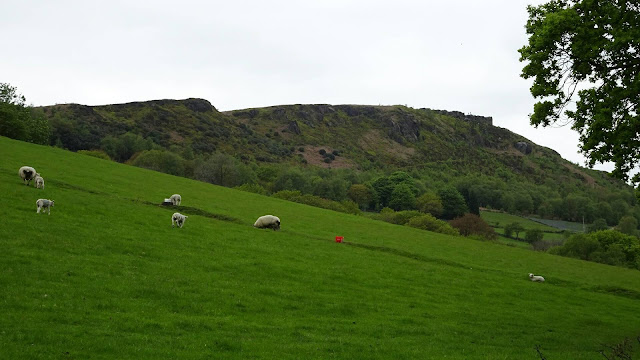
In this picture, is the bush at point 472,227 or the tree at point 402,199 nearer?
the bush at point 472,227

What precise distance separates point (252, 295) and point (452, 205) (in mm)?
131921

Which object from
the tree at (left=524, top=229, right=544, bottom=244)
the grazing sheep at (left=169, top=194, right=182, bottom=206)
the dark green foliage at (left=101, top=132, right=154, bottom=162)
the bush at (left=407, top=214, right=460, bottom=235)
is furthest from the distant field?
the dark green foliage at (left=101, top=132, right=154, bottom=162)

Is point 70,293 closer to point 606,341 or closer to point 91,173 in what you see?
point 606,341

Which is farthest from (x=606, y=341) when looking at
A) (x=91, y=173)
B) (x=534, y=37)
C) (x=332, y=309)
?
(x=91, y=173)

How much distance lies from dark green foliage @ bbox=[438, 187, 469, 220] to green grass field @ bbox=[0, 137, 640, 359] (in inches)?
3931

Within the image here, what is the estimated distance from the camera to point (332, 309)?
67.9ft

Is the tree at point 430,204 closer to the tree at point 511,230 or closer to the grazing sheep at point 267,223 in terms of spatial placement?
the tree at point 511,230

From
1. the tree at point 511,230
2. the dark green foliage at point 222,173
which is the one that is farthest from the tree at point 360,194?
the tree at point 511,230

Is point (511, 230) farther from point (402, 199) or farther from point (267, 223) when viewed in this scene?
point (267, 223)

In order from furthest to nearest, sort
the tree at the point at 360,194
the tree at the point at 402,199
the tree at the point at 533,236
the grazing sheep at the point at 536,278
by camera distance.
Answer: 1. the tree at the point at 360,194
2. the tree at the point at 402,199
3. the tree at the point at 533,236
4. the grazing sheep at the point at 536,278

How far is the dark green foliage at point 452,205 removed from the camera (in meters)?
144

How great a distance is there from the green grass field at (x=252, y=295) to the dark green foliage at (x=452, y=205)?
99839 mm

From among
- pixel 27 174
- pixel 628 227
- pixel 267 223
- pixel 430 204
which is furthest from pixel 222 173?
pixel 628 227

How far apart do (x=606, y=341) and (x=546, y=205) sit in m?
188
